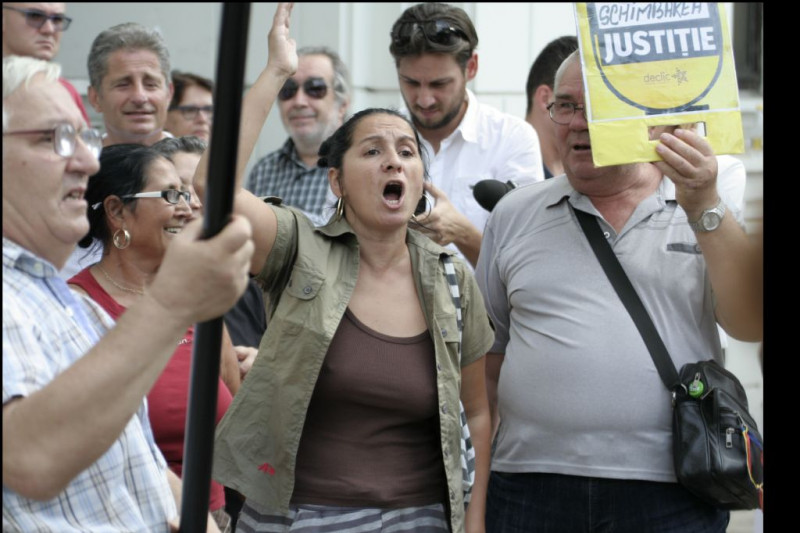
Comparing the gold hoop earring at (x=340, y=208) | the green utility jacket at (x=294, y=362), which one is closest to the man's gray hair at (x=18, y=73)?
the green utility jacket at (x=294, y=362)

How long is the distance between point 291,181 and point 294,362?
7.27 ft

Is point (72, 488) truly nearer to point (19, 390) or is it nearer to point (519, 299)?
point (19, 390)

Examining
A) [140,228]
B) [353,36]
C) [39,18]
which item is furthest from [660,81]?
[353,36]

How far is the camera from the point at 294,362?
2.83 metres

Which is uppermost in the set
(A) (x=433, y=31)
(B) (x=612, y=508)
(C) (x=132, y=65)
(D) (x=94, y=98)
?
(A) (x=433, y=31)

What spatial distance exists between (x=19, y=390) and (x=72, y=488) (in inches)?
8.8

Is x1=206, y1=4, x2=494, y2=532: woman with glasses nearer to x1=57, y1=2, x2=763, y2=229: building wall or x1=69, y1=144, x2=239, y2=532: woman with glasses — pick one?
x1=69, y1=144, x2=239, y2=532: woman with glasses

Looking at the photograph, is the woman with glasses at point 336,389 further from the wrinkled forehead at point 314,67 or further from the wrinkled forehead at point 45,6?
the wrinkled forehead at point 314,67

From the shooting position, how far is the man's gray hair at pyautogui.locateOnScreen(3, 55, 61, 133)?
1799mm

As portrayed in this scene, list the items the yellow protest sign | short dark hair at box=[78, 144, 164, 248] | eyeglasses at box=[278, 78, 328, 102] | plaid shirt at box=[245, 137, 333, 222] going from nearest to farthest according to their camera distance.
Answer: the yellow protest sign
short dark hair at box=[78, 144, 164, 248]
plaid shirt at box=[245, 137, 333, 222]
eyeglasses at box=[278, 78, 328, 102]

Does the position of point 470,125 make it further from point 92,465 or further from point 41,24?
point 92,465

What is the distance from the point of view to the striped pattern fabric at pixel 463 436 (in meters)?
3.09

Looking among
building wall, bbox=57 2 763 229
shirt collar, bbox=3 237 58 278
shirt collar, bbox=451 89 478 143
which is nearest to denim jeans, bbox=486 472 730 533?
shirt collar, bbox=451 89 478 143

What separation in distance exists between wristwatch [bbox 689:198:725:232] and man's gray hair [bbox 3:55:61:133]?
67.2 inches
